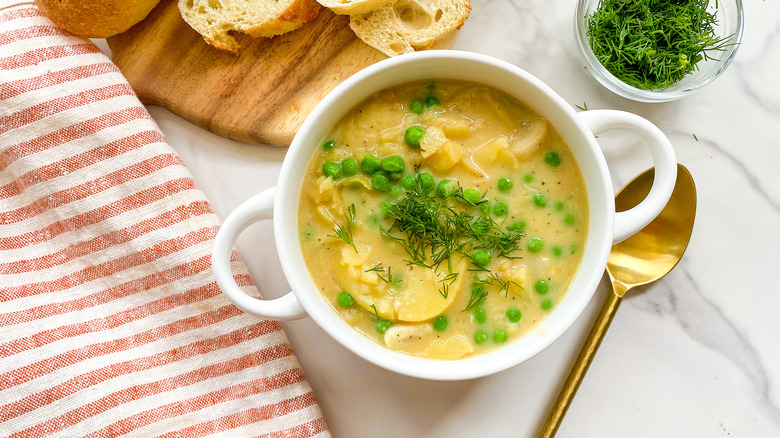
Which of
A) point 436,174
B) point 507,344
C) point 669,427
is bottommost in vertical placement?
point 669,427

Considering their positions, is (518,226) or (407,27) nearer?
(518,226)

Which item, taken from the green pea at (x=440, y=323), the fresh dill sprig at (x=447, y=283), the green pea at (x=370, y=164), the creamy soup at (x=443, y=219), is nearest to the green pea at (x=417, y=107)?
the creamy soup at (x=443, y=219)

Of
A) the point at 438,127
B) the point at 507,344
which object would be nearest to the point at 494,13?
the point at 438,127

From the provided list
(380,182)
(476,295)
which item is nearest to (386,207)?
(380,182)

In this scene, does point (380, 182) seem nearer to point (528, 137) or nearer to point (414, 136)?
point (414, 136)

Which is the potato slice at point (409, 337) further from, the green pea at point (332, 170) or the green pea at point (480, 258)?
the green pea at point (332, 170)

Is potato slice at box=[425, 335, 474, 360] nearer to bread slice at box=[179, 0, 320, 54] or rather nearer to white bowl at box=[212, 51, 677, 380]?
white bowl at box=[212, 51, 677, 380]

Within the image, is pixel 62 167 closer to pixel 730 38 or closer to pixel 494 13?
pixel 494 13
